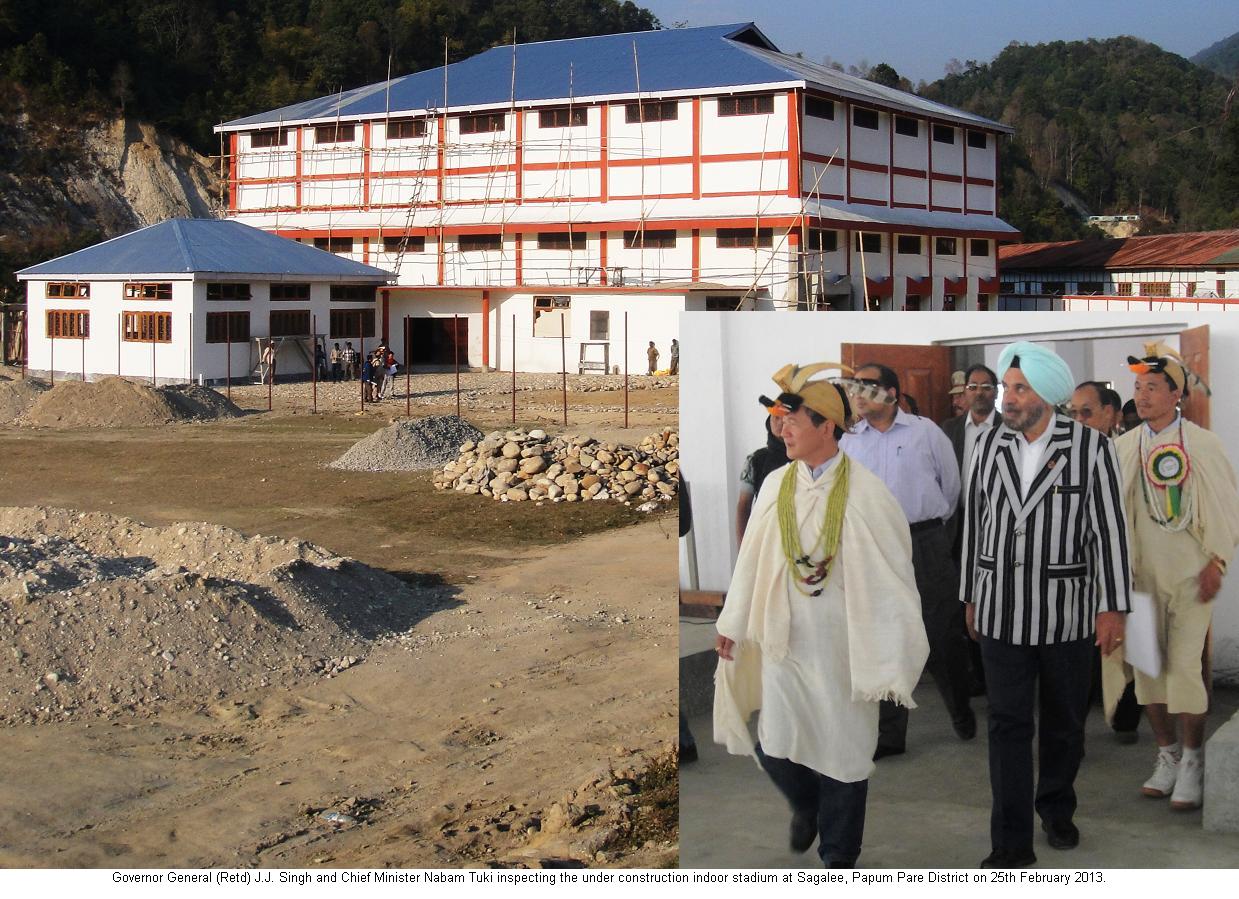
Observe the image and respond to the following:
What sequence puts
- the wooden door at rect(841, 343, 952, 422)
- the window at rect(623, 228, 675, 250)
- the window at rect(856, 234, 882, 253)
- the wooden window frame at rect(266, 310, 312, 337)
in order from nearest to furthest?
1. the wooden door at rect(841, 343, 952, 422)
2. the wooden window frame at rect(266, 310, 312, 337)
3. the window at rect(623, 228, 675, 250)
4. the window at rect(856, 234, 882, 253)

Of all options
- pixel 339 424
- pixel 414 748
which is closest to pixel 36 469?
pixel 339 424

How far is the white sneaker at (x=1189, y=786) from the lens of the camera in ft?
15.3

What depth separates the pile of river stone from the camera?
701 inches

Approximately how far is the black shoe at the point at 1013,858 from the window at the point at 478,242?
119 ft

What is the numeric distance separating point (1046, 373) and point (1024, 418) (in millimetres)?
164

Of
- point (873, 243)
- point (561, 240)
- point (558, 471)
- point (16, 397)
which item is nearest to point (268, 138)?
point (561, 240)

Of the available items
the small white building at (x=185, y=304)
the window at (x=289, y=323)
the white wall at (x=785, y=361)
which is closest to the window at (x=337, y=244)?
the small white building at (x=185, y=304)

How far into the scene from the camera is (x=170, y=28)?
61.3m

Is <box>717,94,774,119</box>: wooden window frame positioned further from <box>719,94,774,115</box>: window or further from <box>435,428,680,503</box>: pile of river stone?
<box>435,428,680,503</box>: pile of river stone

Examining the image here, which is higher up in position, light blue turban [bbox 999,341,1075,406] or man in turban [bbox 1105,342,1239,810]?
light blue turban [bbox 999,341,1075,406]

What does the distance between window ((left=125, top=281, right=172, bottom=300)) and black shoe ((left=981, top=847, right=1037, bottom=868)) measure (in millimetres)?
30441

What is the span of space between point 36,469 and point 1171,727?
756 inches

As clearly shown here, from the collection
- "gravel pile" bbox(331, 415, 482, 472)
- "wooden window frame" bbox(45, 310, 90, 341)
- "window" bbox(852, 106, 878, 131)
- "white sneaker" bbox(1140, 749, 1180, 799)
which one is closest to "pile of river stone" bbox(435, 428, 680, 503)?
"gravel pile" bbox(331, 415, 482, 472)

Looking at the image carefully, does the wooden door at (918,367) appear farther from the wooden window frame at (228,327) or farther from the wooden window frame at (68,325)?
the wooden window frame at (68,325)
